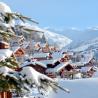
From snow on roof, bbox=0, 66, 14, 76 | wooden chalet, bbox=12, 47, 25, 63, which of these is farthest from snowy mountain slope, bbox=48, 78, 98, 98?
wooden chalet, bbox=12, 47, 25, 63

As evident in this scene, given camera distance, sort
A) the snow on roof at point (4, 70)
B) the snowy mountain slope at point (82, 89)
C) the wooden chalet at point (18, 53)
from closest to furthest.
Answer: the snow on roof at point (4, 70), the snowy mountain slope at point (82, 89), the wooden chalet at point (18, 53)

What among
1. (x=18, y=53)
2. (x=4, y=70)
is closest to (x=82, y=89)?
(x=4, y=70)

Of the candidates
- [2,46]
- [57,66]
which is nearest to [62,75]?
[57,66]

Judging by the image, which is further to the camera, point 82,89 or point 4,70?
point 82,89

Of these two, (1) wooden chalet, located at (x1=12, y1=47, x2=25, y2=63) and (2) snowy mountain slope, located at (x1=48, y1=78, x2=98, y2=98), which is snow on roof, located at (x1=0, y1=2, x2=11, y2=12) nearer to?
(2) snowy mountain slope, located at (x1=48, y1=78, x2=98, y2=98)

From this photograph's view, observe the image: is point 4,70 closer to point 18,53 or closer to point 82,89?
point 82,89

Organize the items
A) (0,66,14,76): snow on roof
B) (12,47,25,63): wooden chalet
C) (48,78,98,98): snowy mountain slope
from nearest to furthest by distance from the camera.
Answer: (0,66,14,76): snow on roof → (48,78,98,98): snowy mountain slope → (12,47,25,63): wooden chalet

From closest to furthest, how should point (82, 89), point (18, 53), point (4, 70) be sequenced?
point (4, 70) → point (82, 89) → point (18, 53)

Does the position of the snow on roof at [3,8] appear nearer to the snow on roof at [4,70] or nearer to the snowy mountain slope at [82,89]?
the snow on roof at [4,70]

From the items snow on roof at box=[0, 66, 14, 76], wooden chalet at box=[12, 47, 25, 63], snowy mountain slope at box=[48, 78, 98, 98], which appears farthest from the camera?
wooden chalet at box=[12, 47, 25, 63]

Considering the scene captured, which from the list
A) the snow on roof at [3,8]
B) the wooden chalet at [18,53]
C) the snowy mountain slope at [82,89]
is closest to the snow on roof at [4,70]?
the snow on roof at [3,8]

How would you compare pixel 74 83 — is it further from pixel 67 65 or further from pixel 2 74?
pixel 67 65

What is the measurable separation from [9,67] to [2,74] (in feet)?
0.92

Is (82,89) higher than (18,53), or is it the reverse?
(18,53)
